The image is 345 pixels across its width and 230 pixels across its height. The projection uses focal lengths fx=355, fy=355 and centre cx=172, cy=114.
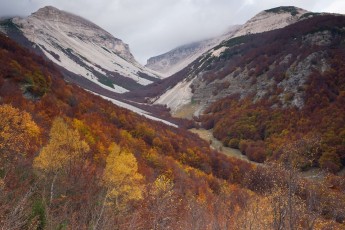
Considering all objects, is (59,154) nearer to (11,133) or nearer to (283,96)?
(11,133)

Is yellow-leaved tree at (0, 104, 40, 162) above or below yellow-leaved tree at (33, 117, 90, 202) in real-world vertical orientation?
above

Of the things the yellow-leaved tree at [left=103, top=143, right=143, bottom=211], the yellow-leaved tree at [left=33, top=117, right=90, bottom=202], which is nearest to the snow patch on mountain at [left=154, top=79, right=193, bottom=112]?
the yellow-leaved tree at [left=103, top=143, right=143, bottom=211]

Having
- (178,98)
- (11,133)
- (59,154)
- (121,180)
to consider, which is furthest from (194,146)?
(178,98)

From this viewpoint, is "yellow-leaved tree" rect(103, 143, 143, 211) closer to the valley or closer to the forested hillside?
the valley

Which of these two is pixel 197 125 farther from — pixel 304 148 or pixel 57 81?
pixel 304 148

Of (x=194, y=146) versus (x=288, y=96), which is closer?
(x=194, y=146)

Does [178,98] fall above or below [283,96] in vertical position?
below

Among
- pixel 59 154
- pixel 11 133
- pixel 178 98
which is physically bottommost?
pixel 178 98

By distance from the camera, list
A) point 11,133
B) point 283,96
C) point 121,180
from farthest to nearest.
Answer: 1. point 283,96
2. point 121,180
3. point 11,133
